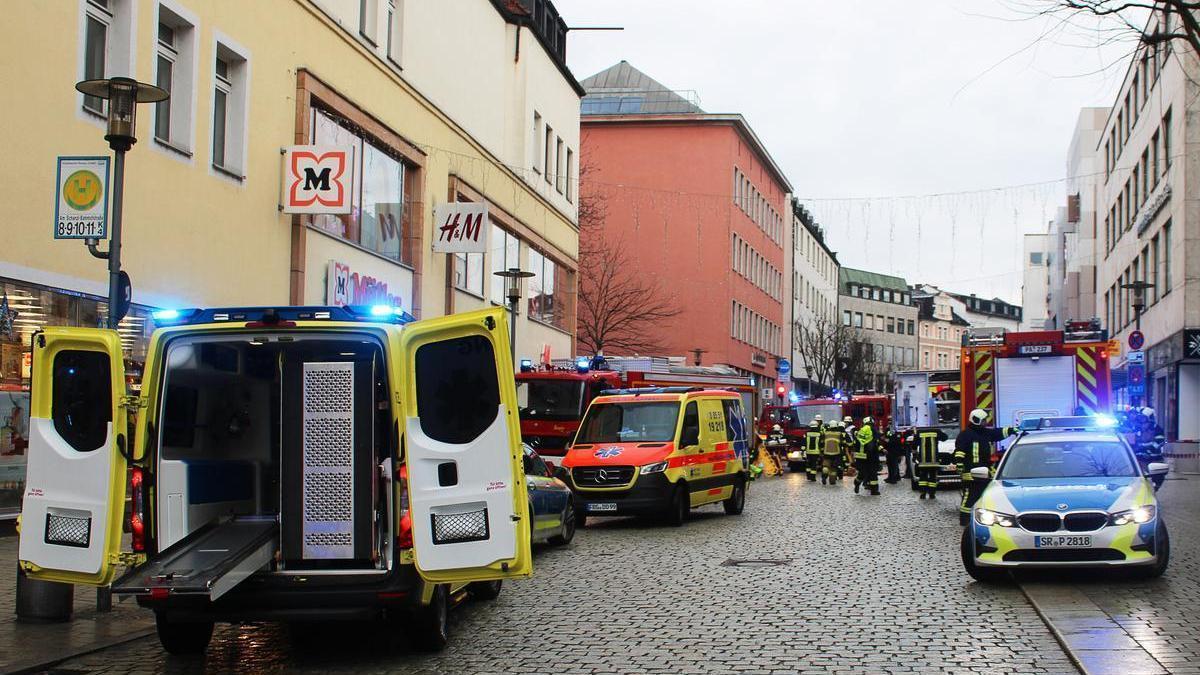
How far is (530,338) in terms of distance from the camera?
3903cm

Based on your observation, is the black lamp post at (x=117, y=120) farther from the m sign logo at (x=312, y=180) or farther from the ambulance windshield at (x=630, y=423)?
the ambulance windshield at (x=630, y=423)

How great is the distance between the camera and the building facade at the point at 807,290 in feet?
305

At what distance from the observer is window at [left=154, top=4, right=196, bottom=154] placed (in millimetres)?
19281

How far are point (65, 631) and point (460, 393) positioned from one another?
3.92m

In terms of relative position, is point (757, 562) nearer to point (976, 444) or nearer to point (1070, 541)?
point (1070, 541)

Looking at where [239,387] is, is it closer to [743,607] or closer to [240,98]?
[743,607]

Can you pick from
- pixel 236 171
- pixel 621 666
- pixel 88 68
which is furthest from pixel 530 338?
pixel 621 666

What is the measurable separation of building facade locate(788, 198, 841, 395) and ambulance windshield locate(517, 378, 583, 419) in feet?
188

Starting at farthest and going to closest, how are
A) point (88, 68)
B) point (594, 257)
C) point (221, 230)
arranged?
1. point (594, 257)
2. point (221, 230)
3. point (88, 68)

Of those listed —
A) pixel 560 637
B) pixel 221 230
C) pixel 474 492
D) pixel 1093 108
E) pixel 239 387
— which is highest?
pixel 1093 108

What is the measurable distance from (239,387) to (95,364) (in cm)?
141

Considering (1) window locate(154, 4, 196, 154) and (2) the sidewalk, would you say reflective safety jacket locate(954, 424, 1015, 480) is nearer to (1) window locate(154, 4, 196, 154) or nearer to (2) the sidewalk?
(1) window locate(154, 4, 196, 154)

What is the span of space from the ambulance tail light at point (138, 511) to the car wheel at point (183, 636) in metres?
0.58

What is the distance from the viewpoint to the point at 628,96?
70500 mm
